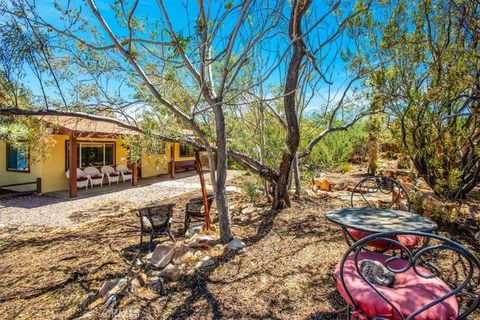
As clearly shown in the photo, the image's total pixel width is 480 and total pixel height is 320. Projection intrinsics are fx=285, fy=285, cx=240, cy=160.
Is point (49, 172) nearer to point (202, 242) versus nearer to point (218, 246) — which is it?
point (202, 242)

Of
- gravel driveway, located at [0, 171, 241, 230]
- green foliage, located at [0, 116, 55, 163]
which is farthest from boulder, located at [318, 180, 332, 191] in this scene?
green foliage, located at [0, 116, 55, 163]

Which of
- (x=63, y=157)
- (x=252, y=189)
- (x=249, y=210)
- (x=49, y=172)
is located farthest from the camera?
(x=63, y=157)

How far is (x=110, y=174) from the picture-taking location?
11.7 meters

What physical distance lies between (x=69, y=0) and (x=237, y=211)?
194 inches

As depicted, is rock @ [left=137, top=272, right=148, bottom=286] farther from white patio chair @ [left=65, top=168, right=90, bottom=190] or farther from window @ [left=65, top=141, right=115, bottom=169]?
window @ [left=65, top=141, right=115, bottom=169]

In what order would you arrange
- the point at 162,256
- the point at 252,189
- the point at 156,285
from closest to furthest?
the point at 156,285, the point at 162,256, the point at 252,189

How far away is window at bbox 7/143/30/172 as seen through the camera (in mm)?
10313

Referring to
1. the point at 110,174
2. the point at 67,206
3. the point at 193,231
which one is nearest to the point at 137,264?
the point at 193,231

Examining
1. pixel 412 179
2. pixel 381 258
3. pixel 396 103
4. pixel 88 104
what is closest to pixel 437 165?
pixel 396 103

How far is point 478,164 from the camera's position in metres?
5.15

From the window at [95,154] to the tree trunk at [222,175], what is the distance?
30.0 ft

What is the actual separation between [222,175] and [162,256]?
1.41 m

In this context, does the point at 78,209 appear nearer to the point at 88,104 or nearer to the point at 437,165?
the point at 88,104

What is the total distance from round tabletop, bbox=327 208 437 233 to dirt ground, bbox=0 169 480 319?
2.42 feet
